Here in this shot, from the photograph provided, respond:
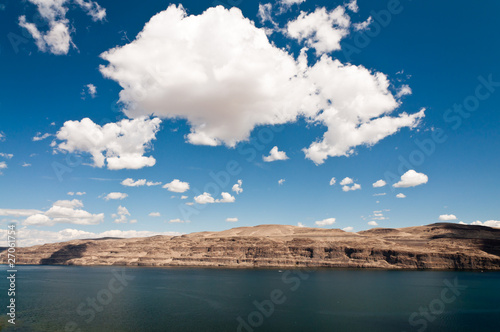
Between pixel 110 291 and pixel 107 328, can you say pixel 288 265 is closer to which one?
pixel 110 291

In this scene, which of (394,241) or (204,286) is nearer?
(204,286)

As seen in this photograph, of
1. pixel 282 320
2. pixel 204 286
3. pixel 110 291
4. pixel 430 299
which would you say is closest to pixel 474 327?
pixel 430 299

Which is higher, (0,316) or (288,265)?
(0,316)

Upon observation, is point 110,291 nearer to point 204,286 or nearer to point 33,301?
point 33,301

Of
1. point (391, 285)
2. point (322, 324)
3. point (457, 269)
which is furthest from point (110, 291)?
point (457, 269)

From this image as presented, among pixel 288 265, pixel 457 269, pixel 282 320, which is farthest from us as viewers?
pixel 288 265

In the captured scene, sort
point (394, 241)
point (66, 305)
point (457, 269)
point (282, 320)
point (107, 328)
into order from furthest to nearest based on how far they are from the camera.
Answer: point (394, 241) < point (457, 269) < point (66, 305) < point (282, 320) < point (107, 328)
